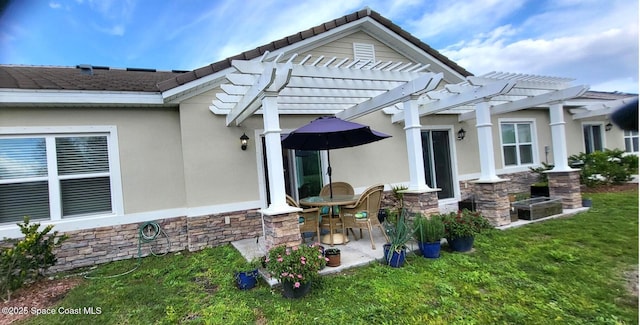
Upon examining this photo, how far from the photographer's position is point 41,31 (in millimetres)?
1903

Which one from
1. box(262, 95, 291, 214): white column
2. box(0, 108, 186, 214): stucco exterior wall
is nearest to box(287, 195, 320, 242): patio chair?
box(262, 95, 291, 214): white column

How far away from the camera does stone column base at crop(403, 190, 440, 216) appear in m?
5.01

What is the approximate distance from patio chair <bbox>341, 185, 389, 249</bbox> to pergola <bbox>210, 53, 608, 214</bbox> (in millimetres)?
780

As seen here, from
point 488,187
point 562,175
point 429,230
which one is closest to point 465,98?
point 488,187

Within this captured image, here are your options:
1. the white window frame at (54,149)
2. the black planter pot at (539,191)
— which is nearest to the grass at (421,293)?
the white window frame at (54,149)

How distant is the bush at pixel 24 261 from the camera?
397 centimetres

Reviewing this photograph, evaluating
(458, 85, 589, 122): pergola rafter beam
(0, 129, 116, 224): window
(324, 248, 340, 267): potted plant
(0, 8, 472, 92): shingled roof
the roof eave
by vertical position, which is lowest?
(324, 248, 340, 267): potted plant

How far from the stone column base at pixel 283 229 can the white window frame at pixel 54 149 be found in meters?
3.44

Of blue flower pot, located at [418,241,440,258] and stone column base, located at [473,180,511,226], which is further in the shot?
stone column base, located at [473,180,511,226]

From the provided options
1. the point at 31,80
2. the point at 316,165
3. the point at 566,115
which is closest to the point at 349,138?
the point at 316,165

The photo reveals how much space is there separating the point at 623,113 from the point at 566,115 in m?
12.3

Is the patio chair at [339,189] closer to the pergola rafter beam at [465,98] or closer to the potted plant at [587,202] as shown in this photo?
the pergola rafter beam at [465,98]

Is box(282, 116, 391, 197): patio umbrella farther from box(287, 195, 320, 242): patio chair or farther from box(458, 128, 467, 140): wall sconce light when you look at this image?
box(458, 128, 467, 140): wall sconce light

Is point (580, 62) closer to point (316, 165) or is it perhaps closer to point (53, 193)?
point (316, 165)
